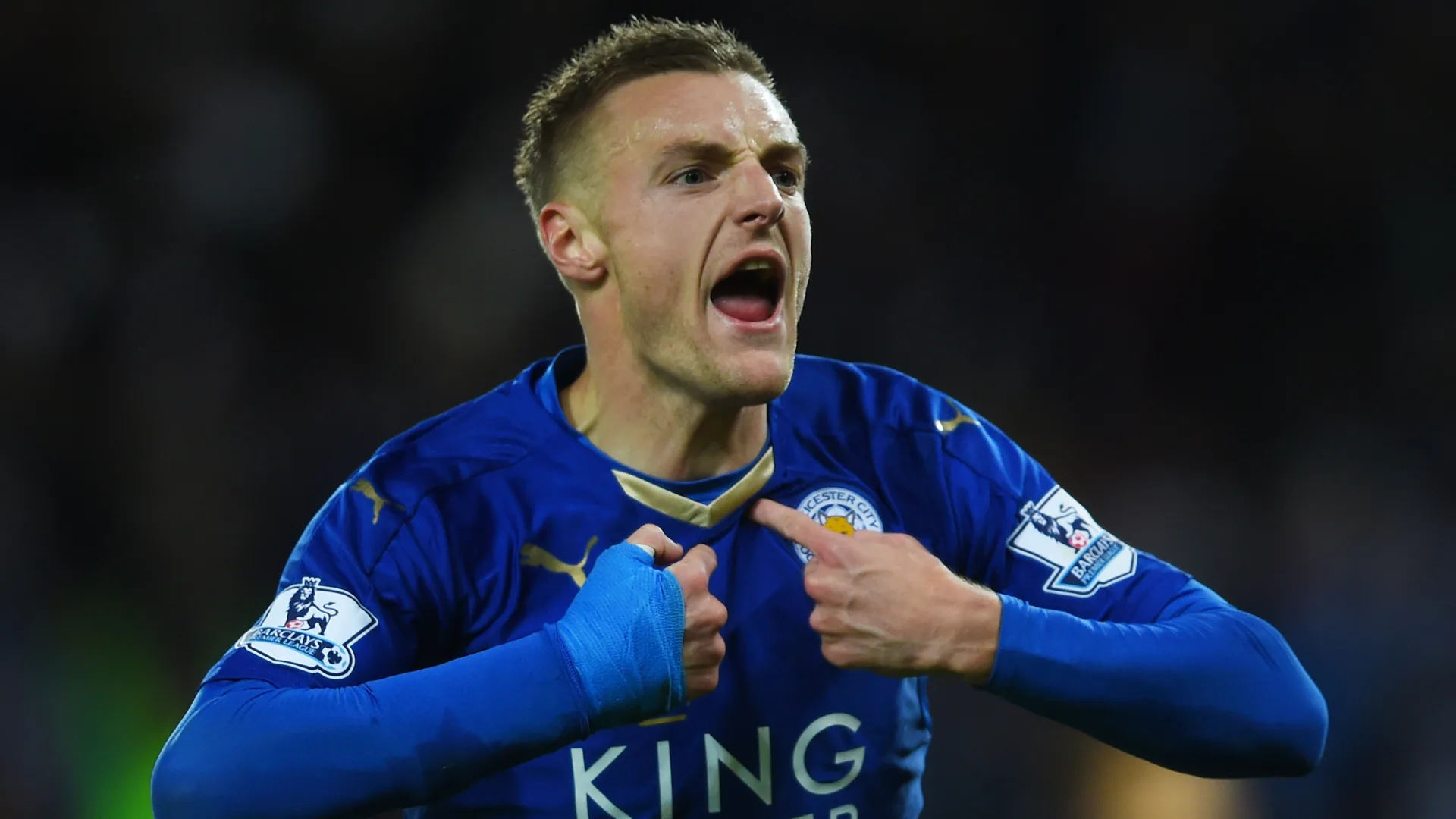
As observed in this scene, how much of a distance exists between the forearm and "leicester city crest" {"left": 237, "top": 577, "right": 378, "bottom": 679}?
0.08 m

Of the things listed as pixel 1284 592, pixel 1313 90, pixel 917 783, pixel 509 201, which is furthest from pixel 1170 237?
pixel 917 783

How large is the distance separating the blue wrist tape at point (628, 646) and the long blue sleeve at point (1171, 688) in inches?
17.1

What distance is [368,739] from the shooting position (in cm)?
163

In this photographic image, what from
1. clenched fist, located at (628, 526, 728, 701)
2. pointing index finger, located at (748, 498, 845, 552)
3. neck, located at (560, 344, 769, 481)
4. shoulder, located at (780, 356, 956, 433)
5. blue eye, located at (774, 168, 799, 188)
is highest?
blue eye, located at (774, 168, 799, 188)

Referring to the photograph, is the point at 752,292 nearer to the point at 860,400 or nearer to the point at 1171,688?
the point at 860,400

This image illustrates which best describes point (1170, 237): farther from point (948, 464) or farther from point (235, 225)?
point (235, 225)

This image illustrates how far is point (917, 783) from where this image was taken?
6.97ft

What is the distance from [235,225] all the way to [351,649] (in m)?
2.51

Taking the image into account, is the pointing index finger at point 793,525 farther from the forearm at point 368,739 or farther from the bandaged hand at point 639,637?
the forearm at point 368,739

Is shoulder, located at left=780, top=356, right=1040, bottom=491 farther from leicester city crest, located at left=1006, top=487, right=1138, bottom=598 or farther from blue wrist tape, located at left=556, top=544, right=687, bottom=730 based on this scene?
blue wrist tape, located at left=556, top=544, right=687, bottom=730

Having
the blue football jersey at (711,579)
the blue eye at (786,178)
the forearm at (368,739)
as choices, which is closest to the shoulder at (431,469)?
the blue football jersey at (711,579)

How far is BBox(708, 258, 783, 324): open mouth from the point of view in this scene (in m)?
2.04

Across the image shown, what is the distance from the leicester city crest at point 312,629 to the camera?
5.78 feet

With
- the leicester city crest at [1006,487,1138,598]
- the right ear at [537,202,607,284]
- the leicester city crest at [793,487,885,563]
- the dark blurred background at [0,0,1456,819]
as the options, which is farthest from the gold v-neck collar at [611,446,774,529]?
the dark blurred background at [0,0,1456,819]
